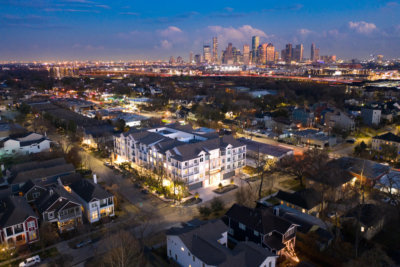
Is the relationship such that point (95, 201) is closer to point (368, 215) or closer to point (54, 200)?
point (54, 200)

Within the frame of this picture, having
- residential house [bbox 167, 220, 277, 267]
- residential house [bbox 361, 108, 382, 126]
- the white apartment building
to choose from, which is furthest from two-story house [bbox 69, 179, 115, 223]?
residential house [bbox 361, 108, 382, 126]

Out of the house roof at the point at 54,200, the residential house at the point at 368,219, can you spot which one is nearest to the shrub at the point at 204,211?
the house roof at the point at 54,200

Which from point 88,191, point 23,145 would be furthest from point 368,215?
point 23,145

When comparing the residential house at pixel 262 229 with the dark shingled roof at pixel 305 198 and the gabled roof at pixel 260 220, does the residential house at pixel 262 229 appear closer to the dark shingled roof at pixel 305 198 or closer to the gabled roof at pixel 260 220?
the gabled roof at pixel 260 220

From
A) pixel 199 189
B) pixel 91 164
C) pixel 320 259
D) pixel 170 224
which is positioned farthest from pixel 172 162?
pixel 320 259

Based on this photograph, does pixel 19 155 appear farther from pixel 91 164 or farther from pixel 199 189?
pixel 199 189
